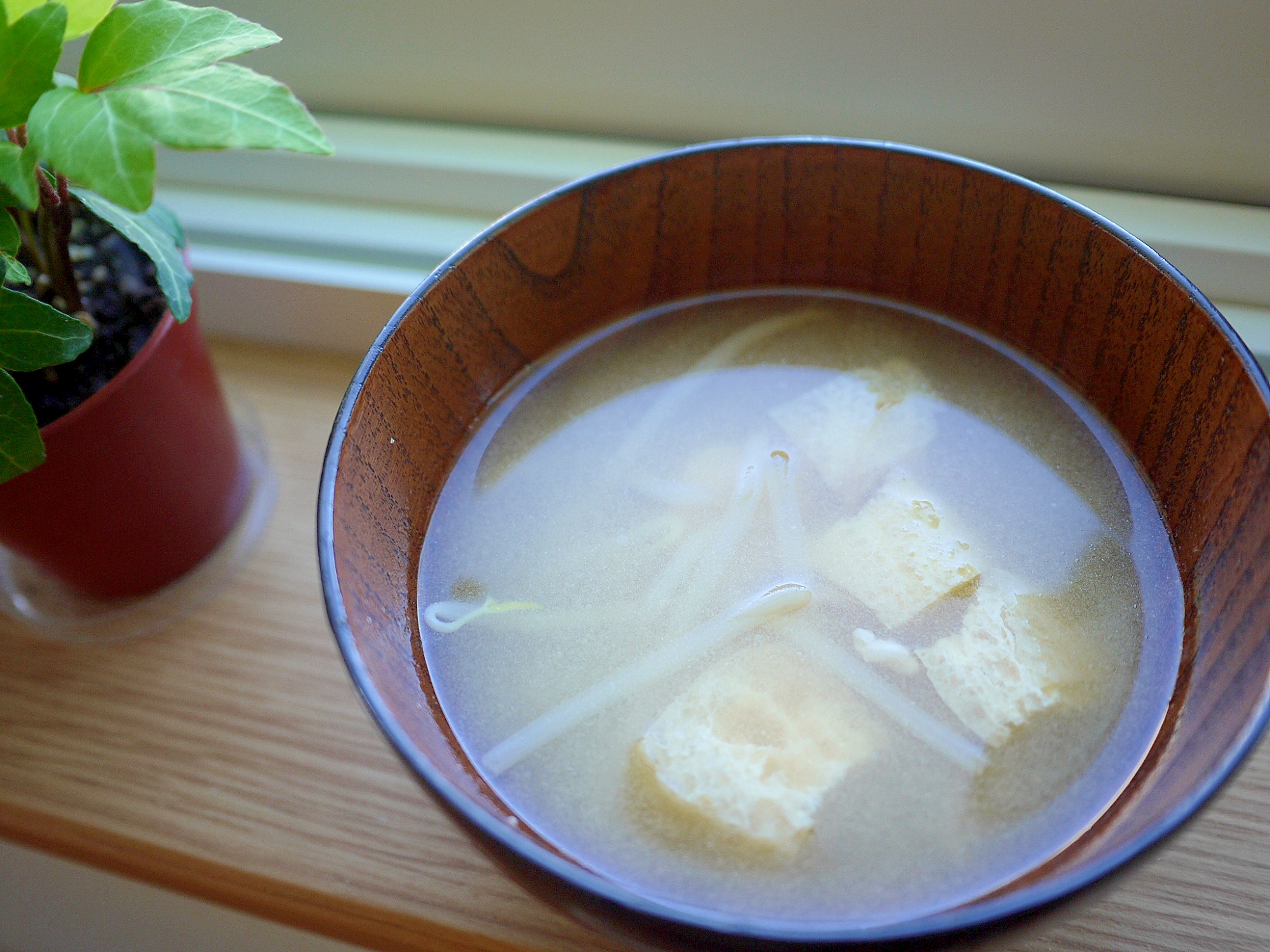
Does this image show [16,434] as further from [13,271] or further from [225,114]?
[225,114]

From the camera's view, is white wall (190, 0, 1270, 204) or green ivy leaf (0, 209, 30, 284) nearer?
green ivy leaf (0, 209, 30, 284)

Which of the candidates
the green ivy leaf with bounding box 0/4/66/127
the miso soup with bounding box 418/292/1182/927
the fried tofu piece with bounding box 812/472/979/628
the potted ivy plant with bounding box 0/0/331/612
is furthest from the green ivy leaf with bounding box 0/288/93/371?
the fried tofu piece with bounding box 812/472/979/628

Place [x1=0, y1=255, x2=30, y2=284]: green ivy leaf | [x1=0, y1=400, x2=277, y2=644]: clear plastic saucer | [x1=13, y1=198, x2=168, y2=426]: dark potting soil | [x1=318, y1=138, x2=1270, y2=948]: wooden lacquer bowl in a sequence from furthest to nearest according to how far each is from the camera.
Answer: [x1=0, y1=400, x2=277, y2=644]: clear plastic saucer < [x1=13, y1=198, x2=168, y2=426]: dark potting soil < [x1=0, y1=255, x2=30, y2=284]: green ivy leaf < [x1=318, y1=138, x2=1270, y2=948]: wooden lacquer bowl

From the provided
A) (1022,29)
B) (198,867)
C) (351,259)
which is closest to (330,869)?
(198,867)

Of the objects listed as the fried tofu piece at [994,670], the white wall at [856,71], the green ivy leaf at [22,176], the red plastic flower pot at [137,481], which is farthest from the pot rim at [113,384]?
the fried tofu piece at [994,670]

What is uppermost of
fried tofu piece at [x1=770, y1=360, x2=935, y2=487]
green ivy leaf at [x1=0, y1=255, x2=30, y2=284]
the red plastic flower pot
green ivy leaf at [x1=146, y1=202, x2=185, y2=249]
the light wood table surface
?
green ivy leaf at [x1=0, y1=255, x2=30, y2=284]

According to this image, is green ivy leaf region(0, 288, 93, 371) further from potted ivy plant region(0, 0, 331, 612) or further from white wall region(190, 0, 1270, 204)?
white wall region(190, 0, 1270, 204)
